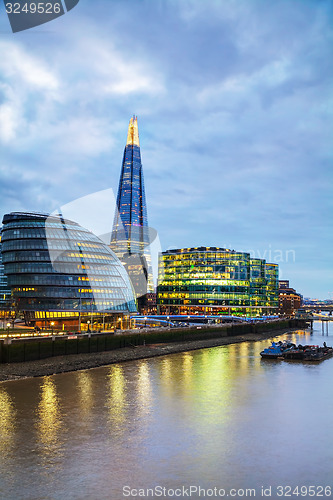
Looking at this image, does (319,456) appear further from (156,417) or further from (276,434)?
(156,417)

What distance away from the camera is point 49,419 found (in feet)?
112

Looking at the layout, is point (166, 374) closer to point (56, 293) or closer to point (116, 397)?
point (116, 397)

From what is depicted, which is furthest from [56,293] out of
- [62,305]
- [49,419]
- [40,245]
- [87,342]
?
[49,419]

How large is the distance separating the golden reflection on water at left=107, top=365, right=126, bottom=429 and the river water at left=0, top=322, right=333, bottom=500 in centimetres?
11

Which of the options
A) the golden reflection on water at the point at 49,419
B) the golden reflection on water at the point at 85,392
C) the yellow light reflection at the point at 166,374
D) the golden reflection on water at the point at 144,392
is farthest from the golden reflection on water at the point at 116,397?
the yellow light reflection at the point at 166,374

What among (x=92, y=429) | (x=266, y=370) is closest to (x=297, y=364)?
(x=266, y=370)

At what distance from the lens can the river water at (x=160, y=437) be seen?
75.9 ft

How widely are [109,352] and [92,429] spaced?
44.2m

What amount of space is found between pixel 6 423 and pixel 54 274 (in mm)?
81507

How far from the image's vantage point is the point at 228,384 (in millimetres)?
51125

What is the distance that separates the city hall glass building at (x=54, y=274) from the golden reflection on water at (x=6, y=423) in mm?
69222

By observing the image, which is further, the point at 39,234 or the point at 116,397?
the point at 39,234

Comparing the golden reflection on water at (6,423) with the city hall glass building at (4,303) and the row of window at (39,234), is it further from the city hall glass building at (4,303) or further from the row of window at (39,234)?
the city hall glass building at (4,303)

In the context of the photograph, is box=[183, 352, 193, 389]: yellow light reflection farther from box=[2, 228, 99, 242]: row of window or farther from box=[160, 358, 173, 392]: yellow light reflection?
box=[2, 228, 99, 242]: row of window
